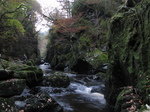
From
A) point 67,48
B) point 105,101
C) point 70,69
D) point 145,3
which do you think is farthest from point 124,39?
point 67,48

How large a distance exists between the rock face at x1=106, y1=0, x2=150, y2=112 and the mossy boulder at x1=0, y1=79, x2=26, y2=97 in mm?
4504

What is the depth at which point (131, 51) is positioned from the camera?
14.3 feet

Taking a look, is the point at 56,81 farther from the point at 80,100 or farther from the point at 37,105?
the point at 37,105

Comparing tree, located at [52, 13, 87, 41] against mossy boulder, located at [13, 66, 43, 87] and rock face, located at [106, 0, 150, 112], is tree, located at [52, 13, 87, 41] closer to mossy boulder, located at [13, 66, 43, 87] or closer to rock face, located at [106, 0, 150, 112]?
mossy boulder, located at [13, 66, 43, 87]

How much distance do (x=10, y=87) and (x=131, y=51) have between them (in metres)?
5.59

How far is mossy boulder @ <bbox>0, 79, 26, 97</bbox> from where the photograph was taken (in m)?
5.55

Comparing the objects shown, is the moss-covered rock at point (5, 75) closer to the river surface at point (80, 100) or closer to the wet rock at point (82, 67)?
the river surface at point (80, 100)

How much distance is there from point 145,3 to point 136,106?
11.2ft

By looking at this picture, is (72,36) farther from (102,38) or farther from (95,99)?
(95,99)

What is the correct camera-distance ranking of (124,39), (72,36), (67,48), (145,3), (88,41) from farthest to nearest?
(67,48), (72,36), (88,41), (124,39), (145,3)

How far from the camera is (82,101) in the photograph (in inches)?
250

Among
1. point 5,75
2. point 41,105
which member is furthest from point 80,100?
point 5,75

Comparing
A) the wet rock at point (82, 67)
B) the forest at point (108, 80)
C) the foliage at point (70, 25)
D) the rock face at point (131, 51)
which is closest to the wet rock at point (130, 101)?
the forest at point (108, 80)

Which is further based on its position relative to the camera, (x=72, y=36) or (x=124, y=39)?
(x=72, y=36)
